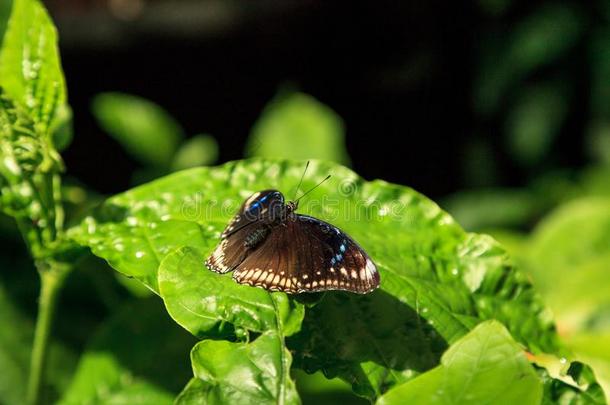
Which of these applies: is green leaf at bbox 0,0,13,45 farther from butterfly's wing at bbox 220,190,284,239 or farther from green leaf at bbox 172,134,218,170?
butterfly's wing at bbox 220,190,284,239

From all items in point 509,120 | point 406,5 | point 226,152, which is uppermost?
point 406,5

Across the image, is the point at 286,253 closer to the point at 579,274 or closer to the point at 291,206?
the point at 291,206

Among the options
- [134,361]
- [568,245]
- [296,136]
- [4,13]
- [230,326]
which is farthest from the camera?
[296,136]

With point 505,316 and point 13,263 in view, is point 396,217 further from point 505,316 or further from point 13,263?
point 13,263

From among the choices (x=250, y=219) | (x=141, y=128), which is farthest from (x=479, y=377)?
(x=141, y=128)

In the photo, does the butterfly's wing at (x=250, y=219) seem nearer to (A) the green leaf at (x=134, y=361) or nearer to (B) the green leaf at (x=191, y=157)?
(A) the green leaf at (x=134, y=361)

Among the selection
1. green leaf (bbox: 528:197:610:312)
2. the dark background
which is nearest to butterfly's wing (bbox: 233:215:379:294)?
green leaf (bbox: 528:197:610:312)

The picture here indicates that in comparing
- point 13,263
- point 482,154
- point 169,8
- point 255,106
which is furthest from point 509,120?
point 13,263
